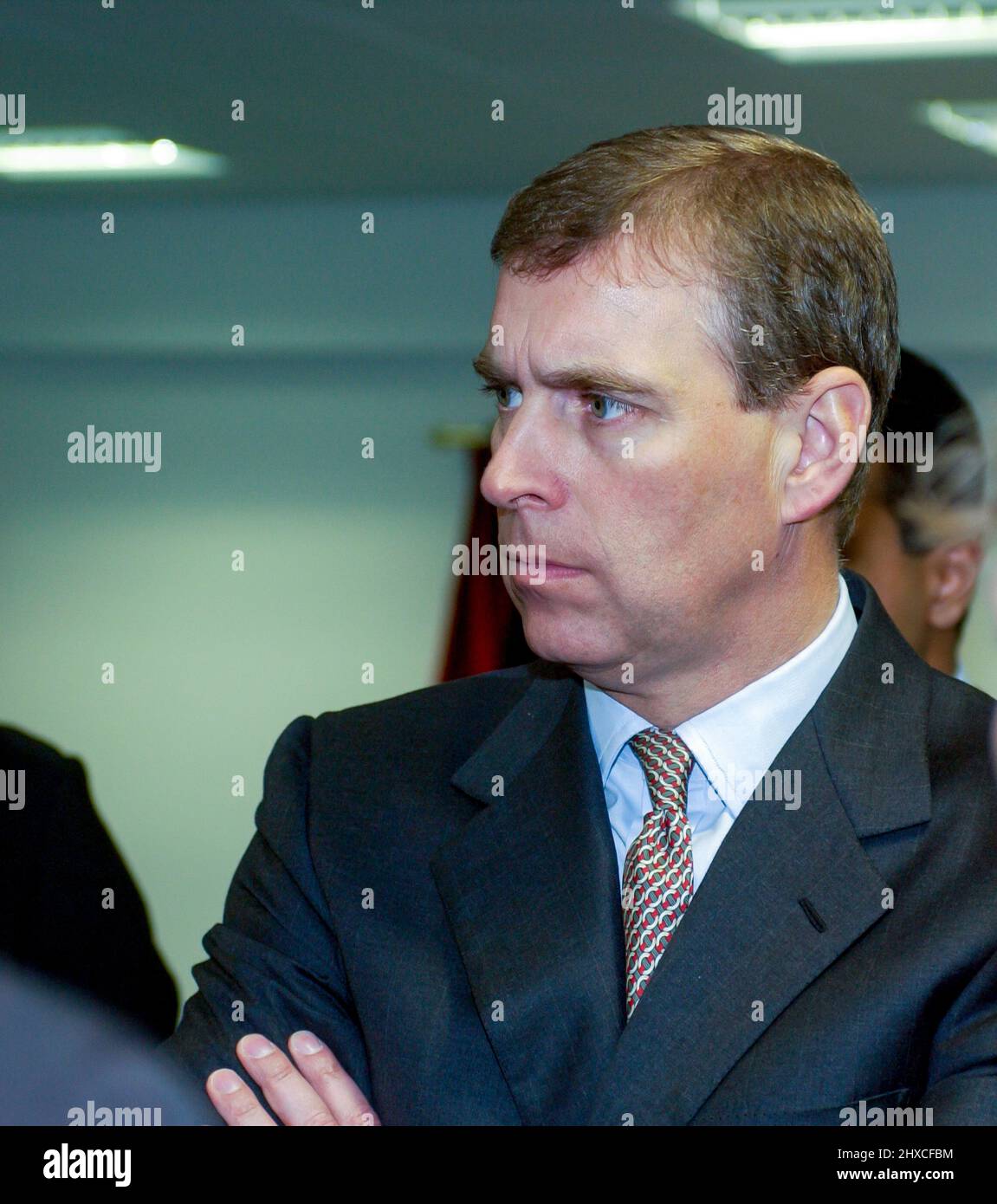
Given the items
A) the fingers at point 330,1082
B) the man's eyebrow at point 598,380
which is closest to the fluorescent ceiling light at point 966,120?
the man's eyebrow at point 598,380

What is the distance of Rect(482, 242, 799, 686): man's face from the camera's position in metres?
1.44

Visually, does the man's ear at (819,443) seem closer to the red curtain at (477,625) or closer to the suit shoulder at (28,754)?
the suit shoulder at (28,754)

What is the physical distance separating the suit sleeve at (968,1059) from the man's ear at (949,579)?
145 cm

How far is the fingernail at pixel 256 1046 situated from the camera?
4.82ft

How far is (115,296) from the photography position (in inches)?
219

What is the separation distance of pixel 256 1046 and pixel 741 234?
911mm

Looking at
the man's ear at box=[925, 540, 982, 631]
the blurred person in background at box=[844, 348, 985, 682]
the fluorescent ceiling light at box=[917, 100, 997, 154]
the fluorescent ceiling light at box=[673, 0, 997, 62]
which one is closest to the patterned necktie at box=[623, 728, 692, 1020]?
the blurred person in background at box=[844, 348, 985, 682]

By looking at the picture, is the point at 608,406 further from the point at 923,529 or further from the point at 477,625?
the point at 477,625

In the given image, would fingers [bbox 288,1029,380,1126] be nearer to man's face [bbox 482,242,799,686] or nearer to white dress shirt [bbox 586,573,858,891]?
white dress shirt [bbox 586,573,858,891]

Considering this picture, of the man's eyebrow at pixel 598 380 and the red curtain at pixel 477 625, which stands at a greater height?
the man's eyebrow at pixel 598 380

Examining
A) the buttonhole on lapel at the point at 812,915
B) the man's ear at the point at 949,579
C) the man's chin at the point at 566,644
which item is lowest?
the buttonhole on lapel at the point at 812,915

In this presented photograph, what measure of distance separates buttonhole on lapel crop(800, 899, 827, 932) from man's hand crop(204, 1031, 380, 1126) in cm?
45
